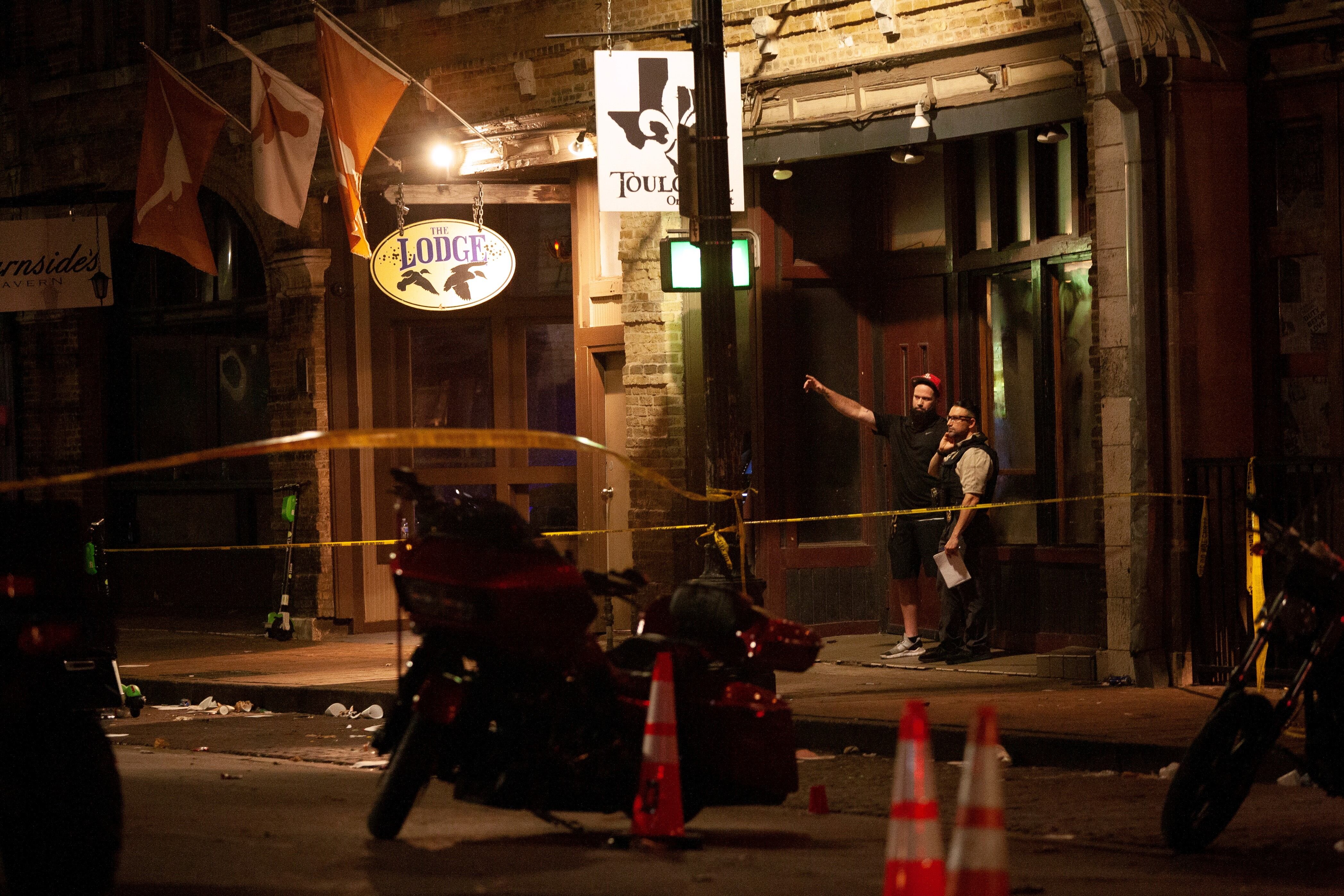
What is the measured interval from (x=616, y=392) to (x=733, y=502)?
14.6 ft

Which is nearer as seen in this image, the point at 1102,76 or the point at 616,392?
the point at 1102,76

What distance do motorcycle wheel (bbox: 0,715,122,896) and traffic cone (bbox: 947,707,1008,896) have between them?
2.81 m

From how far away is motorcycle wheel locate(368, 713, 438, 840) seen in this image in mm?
6391

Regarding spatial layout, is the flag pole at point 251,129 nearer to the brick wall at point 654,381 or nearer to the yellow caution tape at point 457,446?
the brick wall at point 654,381

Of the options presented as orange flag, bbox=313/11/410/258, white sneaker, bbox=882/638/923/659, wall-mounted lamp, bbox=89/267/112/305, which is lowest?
white sneaker, bbox=882/638/923/659

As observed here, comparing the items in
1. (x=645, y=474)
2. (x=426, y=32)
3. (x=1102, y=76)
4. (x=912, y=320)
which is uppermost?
(x=426, y=32)

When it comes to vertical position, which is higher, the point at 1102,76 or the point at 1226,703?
the point at 1102,76

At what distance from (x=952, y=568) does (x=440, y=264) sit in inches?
193

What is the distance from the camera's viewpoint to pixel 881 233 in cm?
1378

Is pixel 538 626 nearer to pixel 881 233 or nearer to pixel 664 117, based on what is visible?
pixel 664 117

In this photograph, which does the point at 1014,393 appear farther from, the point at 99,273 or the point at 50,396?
the point at 50,396

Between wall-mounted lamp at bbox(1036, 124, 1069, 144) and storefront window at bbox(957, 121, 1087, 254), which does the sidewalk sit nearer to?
storefront window at bbox(957, 121, 1087, 254)

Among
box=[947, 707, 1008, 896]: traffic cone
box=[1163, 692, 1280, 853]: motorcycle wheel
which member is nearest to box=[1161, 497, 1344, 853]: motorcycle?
box=[1163, 692, 1280, 853]: motorcycle wheel

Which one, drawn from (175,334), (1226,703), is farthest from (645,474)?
(175,334)
